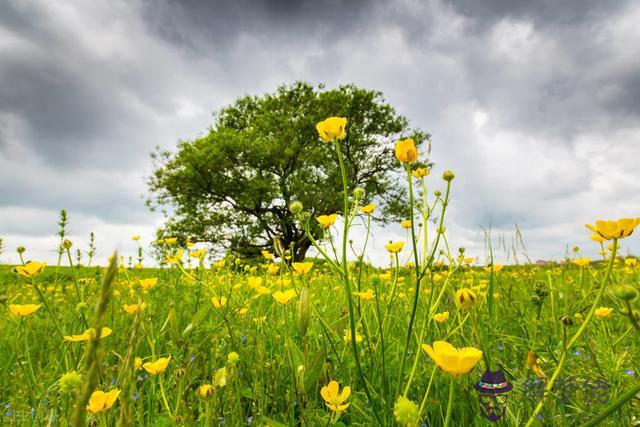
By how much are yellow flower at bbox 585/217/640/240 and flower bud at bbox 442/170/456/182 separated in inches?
15.8

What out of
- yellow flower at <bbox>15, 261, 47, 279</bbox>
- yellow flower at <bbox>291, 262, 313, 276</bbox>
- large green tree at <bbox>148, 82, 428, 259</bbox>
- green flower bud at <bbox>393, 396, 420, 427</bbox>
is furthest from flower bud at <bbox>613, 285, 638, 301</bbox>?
large green tree at <bbox>148, 82, 428, 259</bbox>

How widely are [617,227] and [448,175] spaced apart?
46 cm

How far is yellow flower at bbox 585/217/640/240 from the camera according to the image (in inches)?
37.4

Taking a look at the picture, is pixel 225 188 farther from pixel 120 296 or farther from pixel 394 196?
pixel 120 296

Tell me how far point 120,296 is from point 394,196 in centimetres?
1686

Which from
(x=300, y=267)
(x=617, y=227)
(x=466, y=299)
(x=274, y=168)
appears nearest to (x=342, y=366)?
(x=300, y=267)

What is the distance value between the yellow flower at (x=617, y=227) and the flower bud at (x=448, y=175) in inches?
15.8

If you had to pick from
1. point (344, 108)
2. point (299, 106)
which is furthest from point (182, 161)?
point (344, 108)

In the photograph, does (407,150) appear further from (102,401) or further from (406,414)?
(102,401)

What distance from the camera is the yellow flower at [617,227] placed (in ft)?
3.12

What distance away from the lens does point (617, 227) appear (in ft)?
3.25

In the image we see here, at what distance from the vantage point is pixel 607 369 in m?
1.51

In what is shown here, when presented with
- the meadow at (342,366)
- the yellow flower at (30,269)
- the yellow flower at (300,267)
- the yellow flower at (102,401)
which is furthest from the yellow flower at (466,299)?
the yellow flower at (30,269)

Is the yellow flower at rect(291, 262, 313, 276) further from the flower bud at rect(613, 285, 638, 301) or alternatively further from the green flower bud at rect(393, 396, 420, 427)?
the flower bud at rect(613, 285, 638, 301)
